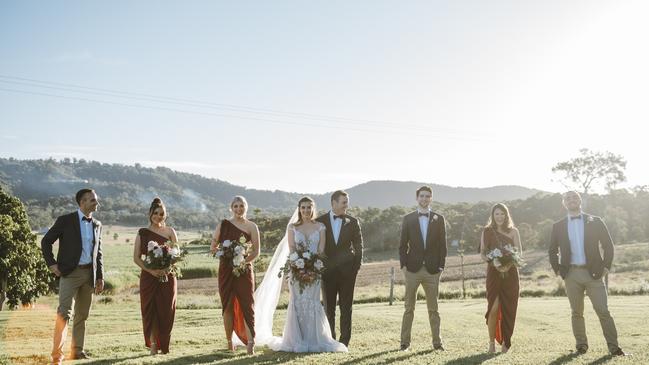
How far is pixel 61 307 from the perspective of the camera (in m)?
8.52

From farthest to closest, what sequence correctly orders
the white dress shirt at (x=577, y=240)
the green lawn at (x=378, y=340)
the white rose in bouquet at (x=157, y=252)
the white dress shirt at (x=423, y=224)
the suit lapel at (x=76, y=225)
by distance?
the white dress shirt at (x=423, y=224), the white dress shirt at (x=577, y=240), the white rose in bouquet at (x=157, y=252), the suit lapel at (x=76, y=225), the green lawn at (x=378, y=340)

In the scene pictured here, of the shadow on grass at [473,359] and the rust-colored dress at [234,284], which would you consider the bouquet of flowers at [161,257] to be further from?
the shadow on grass at [473,359]

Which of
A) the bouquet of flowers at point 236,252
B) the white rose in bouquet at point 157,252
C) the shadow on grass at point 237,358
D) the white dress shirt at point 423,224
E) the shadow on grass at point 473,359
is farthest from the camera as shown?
the white dress shirt at point 423,224

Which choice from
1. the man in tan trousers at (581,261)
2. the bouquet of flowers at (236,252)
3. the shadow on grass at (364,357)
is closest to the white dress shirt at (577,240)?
the man in tan trousers at (581,261)

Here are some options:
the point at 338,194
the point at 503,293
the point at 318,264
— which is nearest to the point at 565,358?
the point at 503,293

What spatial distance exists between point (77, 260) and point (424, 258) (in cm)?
569

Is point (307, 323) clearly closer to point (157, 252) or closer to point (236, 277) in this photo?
point (236, 277)

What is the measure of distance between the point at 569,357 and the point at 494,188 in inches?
6951

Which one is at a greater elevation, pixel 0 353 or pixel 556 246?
pixel 556 246

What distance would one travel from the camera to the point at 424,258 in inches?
379

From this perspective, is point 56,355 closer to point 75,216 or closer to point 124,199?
point 75,216

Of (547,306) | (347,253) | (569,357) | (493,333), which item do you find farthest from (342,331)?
(547,306)

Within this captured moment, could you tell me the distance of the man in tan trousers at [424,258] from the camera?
9586 millimetres

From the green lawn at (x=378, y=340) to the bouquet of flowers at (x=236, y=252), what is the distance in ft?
4.60
